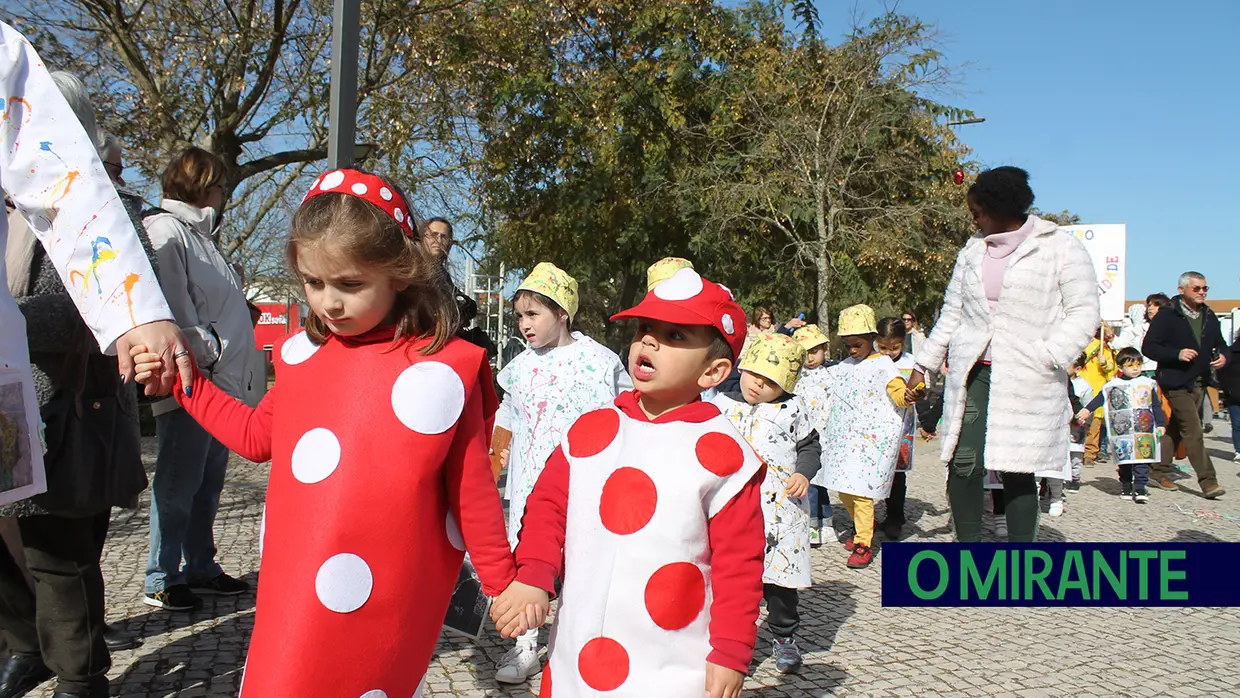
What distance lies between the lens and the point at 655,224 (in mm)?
16688

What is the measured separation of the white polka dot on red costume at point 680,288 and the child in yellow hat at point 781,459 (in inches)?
64.6

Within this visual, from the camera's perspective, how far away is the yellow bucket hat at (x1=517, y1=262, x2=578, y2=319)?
3.87 metres

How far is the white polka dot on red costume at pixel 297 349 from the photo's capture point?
2.05 metres

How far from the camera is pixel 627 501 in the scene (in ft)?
6.68

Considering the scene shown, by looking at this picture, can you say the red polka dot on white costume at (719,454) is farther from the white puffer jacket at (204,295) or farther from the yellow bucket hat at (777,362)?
the white puffer jacket at (204,295)

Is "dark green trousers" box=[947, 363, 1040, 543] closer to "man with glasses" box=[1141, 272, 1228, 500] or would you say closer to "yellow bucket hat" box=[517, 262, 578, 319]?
"yellow bucket hat" box=[517, 262, 578, 319]

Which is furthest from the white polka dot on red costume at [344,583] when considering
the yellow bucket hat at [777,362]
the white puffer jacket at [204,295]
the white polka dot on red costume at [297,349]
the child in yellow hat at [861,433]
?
the child in yellow hat at [861,433]

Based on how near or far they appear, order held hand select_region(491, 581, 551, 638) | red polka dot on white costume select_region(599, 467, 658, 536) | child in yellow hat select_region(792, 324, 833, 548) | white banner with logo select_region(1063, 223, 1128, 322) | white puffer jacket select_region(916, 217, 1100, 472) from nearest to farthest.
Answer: held hand select_region(491, 581, 551, 638) < red polka dot on white costume select_region(599, 467, 658, 536) < white puffer jacket select_region(916, 217, 1100, 472) < child in yellow hat select_region(792, 324, 833, 548) < white banner with logo select_region(1063, 223, 1128, 322)

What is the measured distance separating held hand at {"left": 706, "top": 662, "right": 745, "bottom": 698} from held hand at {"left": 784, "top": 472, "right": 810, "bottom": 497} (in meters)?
1.77

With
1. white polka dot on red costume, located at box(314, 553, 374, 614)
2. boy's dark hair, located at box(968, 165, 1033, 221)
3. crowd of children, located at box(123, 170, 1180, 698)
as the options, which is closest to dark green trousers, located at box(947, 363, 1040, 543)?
boy's dark hair, located at box(968, 165, 1033, 221)

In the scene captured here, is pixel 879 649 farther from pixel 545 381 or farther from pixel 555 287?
pixel 555 287

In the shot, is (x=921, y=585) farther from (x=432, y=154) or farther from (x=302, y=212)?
(x=432, y=154)

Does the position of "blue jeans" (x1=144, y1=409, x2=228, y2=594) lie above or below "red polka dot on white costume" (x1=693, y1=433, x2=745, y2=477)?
below

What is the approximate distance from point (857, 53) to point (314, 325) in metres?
14.3
